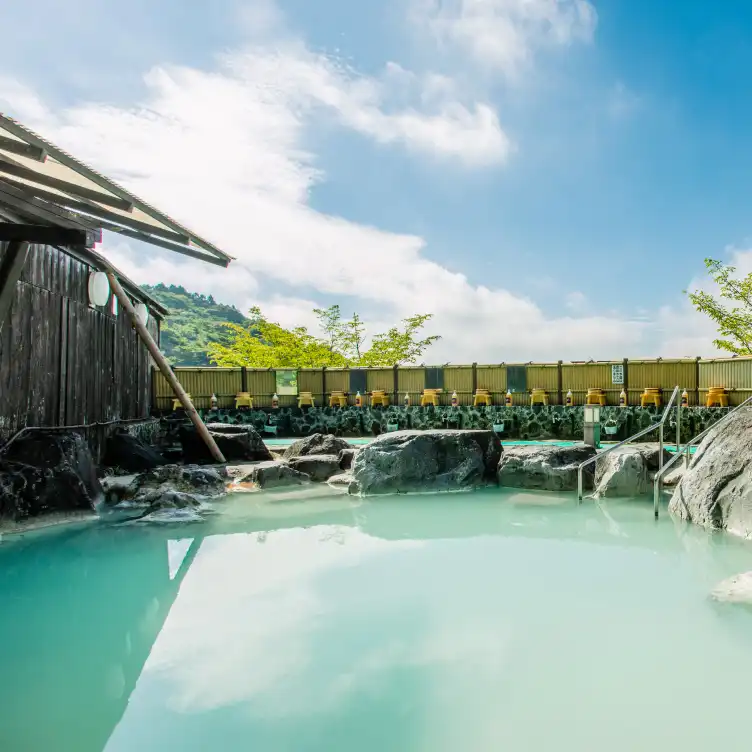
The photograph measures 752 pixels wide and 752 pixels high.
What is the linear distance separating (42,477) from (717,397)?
516 inches

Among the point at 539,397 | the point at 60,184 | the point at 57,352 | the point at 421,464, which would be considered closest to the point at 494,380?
the point at 539,397

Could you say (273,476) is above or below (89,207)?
below

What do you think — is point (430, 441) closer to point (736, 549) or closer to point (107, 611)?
point (736, 549)

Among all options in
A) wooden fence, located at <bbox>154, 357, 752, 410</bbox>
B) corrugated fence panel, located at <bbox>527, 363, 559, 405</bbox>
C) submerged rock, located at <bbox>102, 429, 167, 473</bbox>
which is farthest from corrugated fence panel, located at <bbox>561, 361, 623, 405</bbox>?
submerged rock, located at <bbox>102, 429, 167, 473</bbox>

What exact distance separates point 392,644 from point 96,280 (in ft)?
24.2

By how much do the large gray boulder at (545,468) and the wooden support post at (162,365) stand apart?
15.7 ft

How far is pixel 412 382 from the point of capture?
16.6 metres

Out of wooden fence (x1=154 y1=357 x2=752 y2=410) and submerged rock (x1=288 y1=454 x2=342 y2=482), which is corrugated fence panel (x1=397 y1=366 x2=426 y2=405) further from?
submerged rock (x1=288 y1=454 x2=342 y2=482)

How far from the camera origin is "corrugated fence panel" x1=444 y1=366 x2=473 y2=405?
→ 52.7 ft

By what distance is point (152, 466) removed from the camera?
9469mm

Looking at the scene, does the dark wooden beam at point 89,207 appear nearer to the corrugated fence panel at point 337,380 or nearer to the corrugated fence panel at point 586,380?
the corrugated fence panel at point 586,380

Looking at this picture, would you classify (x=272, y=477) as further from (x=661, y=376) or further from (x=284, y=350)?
(x=284, y=350)

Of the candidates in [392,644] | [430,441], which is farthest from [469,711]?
[430,441]

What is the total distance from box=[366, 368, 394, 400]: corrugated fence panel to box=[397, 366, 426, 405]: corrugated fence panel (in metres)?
0.25
